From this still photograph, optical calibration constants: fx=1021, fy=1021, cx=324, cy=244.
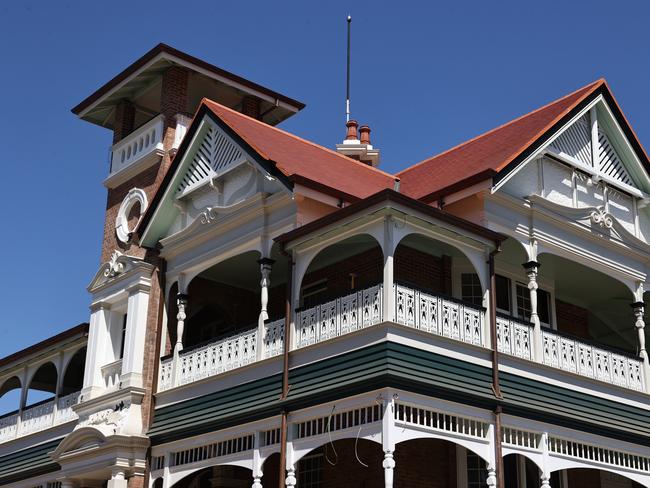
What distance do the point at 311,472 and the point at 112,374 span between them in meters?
5.18

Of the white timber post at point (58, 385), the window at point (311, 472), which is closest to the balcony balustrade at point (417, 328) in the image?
the window at point (311, 472)

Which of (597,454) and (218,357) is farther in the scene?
(218,357)

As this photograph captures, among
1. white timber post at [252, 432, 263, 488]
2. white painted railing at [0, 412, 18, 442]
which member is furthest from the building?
white painted railing at [0, 412, 18, 442]

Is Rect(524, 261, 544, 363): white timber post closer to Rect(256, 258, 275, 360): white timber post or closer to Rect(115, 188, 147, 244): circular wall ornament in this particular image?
Rect(256, 258, 275, 360): white timber post

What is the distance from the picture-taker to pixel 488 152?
20.8 metres

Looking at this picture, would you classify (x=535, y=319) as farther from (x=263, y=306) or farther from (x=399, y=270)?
(x=263, y=306)

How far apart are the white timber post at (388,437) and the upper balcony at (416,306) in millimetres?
1165

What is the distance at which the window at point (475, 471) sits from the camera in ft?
63.4

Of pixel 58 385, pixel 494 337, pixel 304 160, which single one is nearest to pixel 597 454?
pixel 494 337

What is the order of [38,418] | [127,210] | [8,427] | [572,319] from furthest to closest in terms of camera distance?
[8,427] → [38,418] → [127,210] → [572,319]

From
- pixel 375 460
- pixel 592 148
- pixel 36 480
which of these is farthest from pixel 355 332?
pixel 36 480

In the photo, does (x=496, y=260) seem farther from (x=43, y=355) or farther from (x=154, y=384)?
(x=43, y=355)

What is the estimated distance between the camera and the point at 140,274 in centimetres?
2219

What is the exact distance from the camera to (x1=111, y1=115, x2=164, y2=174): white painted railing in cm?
2392
